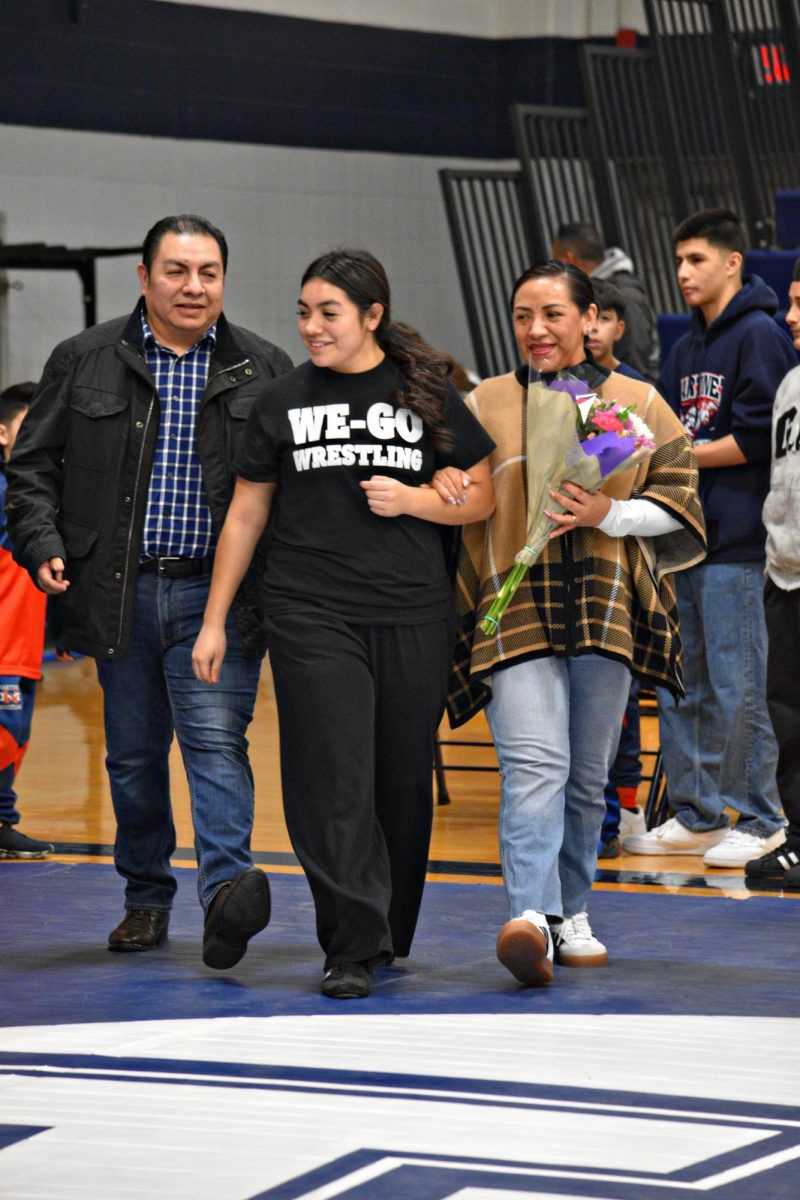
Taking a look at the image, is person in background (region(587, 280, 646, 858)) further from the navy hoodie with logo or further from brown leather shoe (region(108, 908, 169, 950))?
brown leather shoe (region(108, 908, 169, 950))

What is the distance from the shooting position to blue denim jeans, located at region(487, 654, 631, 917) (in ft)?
13.4

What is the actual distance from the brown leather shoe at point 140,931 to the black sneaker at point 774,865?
1660 millimetres

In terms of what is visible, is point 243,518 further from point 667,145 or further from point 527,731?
point 667,145

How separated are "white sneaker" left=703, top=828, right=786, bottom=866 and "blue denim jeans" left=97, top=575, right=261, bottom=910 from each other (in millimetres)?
1702

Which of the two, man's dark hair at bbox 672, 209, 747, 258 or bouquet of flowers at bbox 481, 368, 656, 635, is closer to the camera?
bouquet of flowers at bbox 481, 368, 656, 635

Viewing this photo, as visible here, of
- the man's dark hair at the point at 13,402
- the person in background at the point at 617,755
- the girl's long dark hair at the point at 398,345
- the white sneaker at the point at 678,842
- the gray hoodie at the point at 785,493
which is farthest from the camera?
the man's dark hair at the point at 13,402

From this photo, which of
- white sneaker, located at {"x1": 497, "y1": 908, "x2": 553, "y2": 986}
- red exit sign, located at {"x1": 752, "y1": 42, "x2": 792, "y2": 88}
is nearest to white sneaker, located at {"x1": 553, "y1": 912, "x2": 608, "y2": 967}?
white sneaker, located at {"x1": 497, "y1": 908, "x2": 553, "y2": 986}

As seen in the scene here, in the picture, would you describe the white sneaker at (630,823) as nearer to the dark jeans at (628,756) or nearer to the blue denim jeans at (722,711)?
the dark jeans at (628,756)

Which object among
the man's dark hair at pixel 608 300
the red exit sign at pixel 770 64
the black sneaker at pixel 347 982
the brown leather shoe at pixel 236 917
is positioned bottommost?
the black sneaker at pixel 347 982

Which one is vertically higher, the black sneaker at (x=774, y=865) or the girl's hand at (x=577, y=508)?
the girl's hand at (x=577, y=508)

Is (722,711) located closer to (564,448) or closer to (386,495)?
(564,448)

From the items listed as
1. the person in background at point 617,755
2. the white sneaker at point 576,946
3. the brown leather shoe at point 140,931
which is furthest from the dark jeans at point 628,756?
the brown leather shoe at point 140,931

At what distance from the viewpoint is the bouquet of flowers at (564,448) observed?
4.03m

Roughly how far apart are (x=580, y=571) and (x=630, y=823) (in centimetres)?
193
